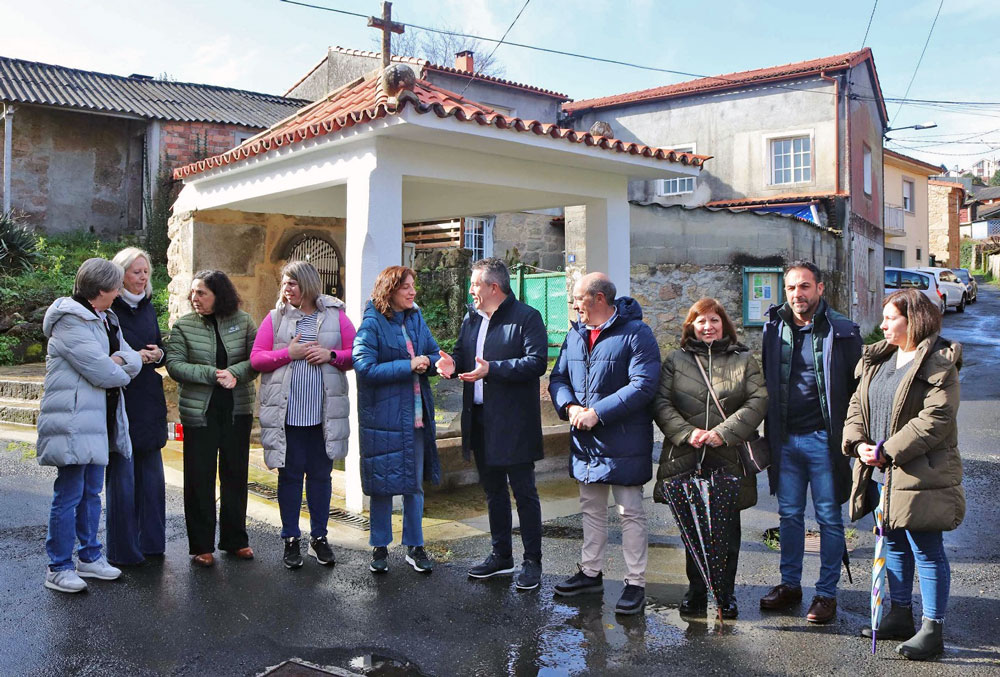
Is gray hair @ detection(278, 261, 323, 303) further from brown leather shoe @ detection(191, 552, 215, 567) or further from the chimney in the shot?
the chimney

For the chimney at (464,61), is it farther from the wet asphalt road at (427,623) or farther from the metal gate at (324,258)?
the wet asphalt road at (427,623)

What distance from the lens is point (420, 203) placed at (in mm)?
8820

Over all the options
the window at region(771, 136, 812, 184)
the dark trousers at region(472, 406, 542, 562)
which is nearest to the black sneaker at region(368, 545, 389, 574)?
the dark trousers at region(472, 406, 542, 562)

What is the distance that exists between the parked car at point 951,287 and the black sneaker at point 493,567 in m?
25.8

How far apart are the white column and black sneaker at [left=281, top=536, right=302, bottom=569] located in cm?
98

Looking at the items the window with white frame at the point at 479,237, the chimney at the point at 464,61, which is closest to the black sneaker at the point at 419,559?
the window with white frame at the point at 479,237

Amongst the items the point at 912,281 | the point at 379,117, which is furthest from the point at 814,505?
the point at 912,281

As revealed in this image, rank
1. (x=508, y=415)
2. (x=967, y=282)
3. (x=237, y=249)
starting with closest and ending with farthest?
1. (x=508, y=415)
2. (x=237, y=249)
3. (x=967, y=282)

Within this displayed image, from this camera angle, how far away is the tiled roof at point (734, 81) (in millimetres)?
20487

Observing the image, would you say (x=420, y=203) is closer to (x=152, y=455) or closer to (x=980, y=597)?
(x=152, y=455)

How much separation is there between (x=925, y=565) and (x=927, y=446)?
0.57 metres

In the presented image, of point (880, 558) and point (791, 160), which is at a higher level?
point (791, 160)

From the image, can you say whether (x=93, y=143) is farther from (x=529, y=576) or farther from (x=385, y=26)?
(x=529, y=576)

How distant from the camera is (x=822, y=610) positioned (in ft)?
13.6
